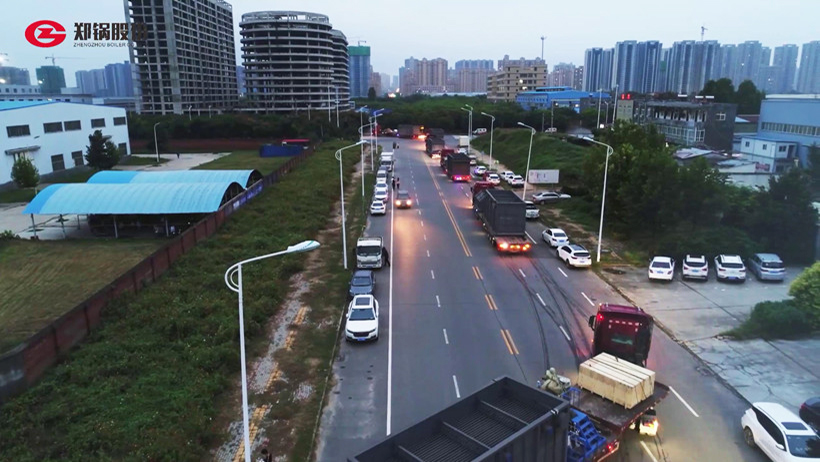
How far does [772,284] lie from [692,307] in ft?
21.9

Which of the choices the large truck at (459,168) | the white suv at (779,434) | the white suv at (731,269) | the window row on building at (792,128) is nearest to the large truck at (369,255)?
Answer: the white suv at (731,269)

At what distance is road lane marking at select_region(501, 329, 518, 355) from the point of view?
21266 mm

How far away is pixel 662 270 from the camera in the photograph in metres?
29.8

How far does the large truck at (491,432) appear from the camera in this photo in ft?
35.1

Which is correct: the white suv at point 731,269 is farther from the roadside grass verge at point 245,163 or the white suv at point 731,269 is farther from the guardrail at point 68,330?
the roadside grass verge at point 245,163

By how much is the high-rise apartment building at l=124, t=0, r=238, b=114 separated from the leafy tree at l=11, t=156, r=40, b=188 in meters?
80.1

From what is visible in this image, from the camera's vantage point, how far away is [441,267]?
107ft

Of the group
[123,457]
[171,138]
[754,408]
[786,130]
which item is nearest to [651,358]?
[754,408]

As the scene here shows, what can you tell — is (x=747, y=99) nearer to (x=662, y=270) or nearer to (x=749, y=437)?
(x=662, y=270)

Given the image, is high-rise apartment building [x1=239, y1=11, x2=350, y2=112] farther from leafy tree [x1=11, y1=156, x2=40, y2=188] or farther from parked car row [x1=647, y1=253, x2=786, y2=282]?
parked car row [x1=647, y1=253, x2=786, y2=282]

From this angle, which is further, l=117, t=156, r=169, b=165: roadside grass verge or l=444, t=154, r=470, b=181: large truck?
l=117, t=156, r=169, b=165: roadside grass verge

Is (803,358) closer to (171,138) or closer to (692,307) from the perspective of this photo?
(692,307)

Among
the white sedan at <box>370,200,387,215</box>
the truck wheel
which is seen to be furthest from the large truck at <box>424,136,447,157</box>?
the truck wheel

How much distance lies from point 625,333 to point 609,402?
398 cm
